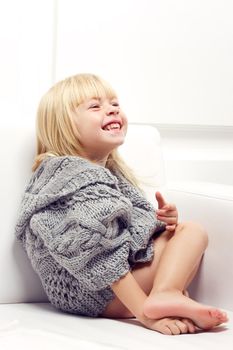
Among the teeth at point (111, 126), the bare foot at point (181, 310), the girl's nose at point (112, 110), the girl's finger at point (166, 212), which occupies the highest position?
the girl's nose at point (112, 110)

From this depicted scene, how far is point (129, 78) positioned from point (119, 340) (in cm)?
97

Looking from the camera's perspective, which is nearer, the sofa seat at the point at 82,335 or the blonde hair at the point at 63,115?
the sofa seat at the point at 82,335

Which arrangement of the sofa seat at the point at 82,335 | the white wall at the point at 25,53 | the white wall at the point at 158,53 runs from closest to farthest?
the sofa seat at the point at 82,335 < the white wall at the point at 25,53 < the white wall at the point at 158,53

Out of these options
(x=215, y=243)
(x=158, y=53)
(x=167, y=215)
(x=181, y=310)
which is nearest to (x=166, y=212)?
(x=167, y=215)

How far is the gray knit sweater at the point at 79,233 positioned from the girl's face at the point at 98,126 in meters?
0.08

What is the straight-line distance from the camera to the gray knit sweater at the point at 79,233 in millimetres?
1146

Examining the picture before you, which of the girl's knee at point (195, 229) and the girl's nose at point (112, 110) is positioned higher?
the girl's nose at point (112, 110)

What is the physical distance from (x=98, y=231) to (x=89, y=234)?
2cm

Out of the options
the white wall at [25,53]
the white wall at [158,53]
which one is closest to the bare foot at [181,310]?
the white wall at [25,53]

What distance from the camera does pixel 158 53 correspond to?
1898 mm

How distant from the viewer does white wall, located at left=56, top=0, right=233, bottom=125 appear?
1.75 m

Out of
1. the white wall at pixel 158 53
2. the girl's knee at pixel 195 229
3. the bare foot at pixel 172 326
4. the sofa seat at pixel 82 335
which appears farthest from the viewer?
the white wall at pixel 158 53

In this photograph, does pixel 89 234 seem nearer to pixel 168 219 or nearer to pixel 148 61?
pixel 168 219

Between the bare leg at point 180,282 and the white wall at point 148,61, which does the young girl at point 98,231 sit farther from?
the white wall at point 148,61
